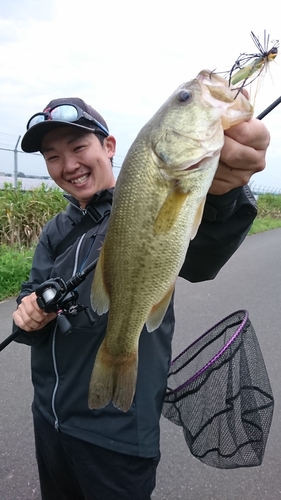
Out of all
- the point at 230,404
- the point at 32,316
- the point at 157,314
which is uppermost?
the point at 157,314

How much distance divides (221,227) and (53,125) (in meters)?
0.92

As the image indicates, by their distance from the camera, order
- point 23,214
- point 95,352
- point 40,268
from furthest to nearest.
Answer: point 23,214 → point 40,268 → point 95,352

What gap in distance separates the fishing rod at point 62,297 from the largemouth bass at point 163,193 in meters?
0.31

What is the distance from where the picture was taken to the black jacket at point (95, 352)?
1.74 metres

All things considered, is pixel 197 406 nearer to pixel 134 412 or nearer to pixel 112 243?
pixel 134 412

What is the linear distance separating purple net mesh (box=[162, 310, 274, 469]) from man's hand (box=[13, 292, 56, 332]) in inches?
30.6

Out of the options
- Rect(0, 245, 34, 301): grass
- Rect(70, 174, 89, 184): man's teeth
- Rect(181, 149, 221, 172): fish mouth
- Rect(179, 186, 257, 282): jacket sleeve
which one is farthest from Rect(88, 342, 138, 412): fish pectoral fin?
Rect(0, 245, 34, 301): grass

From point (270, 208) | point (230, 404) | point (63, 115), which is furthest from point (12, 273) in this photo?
point (270, 208)

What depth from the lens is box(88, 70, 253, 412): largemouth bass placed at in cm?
130

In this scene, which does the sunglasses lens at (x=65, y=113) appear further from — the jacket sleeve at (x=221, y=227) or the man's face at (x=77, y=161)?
the jacket sleeve at (x=221, y=227)

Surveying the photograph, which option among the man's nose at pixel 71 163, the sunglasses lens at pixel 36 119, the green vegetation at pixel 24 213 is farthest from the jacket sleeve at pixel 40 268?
the green vegetation at pixel 24 213

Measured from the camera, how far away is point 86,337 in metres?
1.94

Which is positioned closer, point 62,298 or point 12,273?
point 62,298

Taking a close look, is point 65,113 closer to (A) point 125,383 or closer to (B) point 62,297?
(B) point 62,297
